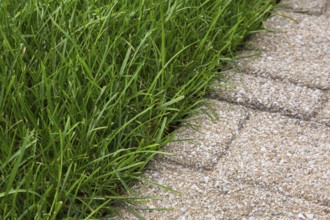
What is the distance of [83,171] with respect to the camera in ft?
6.84

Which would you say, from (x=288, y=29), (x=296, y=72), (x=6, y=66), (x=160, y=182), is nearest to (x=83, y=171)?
(x=160, y=182)

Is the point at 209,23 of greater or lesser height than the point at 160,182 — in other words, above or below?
above

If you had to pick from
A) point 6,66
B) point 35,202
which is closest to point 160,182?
point 35,202

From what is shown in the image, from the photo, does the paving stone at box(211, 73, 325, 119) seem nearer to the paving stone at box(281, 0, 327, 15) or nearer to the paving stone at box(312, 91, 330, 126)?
the paving stone at box(312, 91, 330, 126)

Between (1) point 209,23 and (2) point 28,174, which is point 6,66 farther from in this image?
(1) point 209,23

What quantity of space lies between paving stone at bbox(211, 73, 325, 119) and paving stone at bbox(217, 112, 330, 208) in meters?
0.05

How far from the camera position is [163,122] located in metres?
2.32

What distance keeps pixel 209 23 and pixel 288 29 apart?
1.37 ft

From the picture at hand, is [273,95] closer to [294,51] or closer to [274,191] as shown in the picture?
[294,51]

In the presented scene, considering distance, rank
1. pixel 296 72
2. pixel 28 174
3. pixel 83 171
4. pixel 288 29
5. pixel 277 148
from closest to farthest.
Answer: pixel 28 174 < pixel 83 171 < pixel 277 148 < pixel 296 72 < pixel 288 29

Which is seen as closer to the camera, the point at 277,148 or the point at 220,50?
the point at 277,148

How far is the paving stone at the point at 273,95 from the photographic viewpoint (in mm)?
2590

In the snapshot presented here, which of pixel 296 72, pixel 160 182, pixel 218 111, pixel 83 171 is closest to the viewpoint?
pixel 83 171

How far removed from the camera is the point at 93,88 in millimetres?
2266
